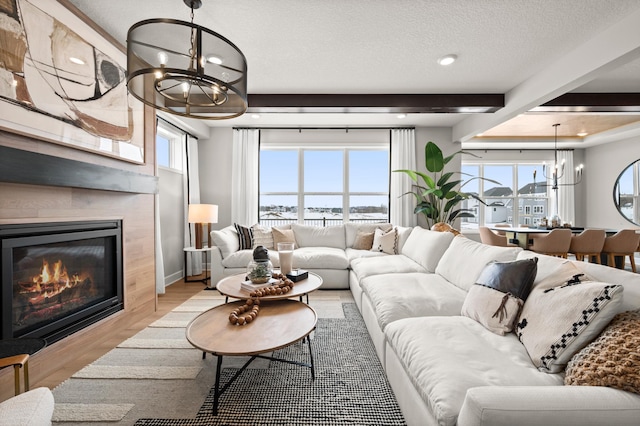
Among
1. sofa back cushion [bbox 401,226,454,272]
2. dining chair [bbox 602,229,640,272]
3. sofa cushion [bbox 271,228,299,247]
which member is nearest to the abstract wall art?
sofa cushion [bbox 271,228,299,247]

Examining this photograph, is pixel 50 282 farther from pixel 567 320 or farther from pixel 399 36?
pixel 399 36

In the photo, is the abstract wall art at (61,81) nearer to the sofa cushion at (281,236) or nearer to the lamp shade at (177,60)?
the lamp shade at (177,60)

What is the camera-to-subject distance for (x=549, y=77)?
2709 millimetres

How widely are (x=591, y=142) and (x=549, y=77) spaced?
4.38m

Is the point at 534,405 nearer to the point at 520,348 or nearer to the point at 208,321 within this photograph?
the point at 520,348

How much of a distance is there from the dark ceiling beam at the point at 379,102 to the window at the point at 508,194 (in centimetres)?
305

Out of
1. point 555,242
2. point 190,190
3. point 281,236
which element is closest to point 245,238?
point 281,236

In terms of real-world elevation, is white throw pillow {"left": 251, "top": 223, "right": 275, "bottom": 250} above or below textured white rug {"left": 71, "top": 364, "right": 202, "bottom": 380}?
above

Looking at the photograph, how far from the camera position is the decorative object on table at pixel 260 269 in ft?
7.00

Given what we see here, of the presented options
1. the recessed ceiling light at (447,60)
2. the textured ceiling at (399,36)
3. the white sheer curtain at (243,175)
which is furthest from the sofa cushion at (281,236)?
the recessed ceiling light at (447,60)

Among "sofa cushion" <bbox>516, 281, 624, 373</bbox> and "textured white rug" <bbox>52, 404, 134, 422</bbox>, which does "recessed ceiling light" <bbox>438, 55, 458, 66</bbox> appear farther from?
"textured white rug" <bbox>52, 404, 134, 422</bbox>

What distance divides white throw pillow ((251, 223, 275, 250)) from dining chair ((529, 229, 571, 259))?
3.80 m

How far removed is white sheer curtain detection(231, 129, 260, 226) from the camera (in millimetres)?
4742

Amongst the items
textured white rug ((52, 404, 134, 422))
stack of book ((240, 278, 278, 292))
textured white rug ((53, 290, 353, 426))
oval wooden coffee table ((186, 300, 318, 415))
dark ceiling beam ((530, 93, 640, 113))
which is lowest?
textured white rug ((52, 404, 134, 422))
